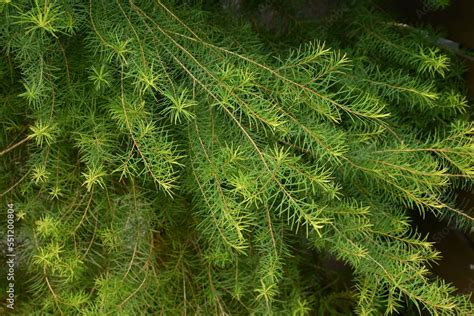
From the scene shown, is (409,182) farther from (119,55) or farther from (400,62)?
(119,55)

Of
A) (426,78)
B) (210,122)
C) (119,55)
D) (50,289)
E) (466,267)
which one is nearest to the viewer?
(119,55)

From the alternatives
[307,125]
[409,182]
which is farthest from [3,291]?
[409,182]

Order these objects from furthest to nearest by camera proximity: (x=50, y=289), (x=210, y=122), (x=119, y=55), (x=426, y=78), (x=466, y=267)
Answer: (x=466, y=267) → (x=426, y=78) → (x=50, y=289) → (x=210, y=122) → (x=119, y=55)

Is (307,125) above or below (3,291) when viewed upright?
above

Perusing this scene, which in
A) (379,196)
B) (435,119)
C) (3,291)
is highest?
(435,119)

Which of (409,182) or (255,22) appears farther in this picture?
(255,22)

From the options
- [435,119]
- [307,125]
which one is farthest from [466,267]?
[307,125]
